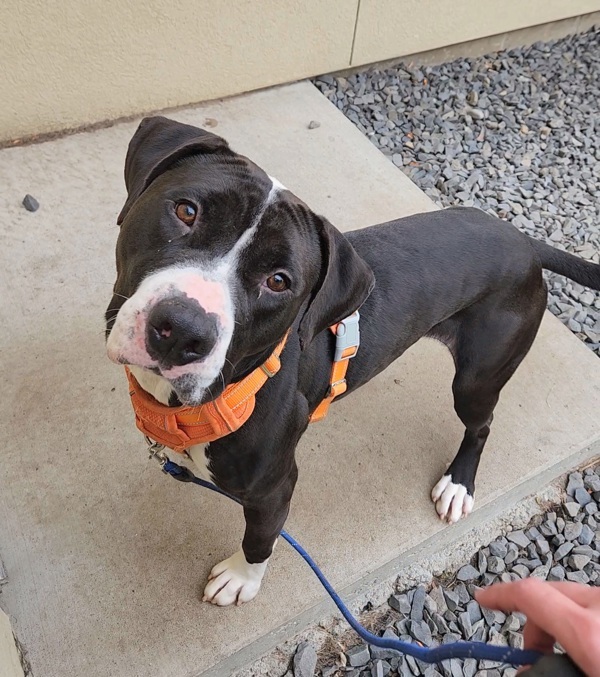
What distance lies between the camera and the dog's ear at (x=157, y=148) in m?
2.03

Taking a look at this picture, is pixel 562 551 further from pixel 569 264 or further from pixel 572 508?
pixel 569 264

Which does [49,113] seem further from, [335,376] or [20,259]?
[335,376]

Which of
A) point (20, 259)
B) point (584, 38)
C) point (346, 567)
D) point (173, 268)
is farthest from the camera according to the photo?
point (584, 38)

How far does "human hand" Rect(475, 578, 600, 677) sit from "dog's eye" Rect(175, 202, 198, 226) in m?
1.18

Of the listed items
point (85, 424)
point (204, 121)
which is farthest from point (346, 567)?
point (204, 121)

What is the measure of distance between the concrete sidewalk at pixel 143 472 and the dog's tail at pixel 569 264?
0.84m

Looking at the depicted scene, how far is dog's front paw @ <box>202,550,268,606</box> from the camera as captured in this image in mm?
2568

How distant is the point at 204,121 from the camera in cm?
462

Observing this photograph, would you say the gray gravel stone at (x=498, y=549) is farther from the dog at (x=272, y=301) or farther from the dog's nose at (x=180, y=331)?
the dog's nose at (x=180, y=331)

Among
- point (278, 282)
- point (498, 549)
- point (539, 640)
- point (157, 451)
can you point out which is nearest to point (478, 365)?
point (498, 549)

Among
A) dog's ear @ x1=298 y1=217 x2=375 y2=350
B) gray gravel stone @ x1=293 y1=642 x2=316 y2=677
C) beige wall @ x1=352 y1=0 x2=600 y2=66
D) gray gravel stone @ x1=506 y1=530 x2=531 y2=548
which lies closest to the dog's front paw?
gray gravel stone @ x1=293 y1=642 x2=316 y2=677

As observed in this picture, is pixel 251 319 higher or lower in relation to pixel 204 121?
higher

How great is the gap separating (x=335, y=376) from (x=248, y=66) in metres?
3.10

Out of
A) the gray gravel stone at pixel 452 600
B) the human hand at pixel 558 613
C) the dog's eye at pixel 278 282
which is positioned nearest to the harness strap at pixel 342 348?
the dog's eye at pixel 278 282
